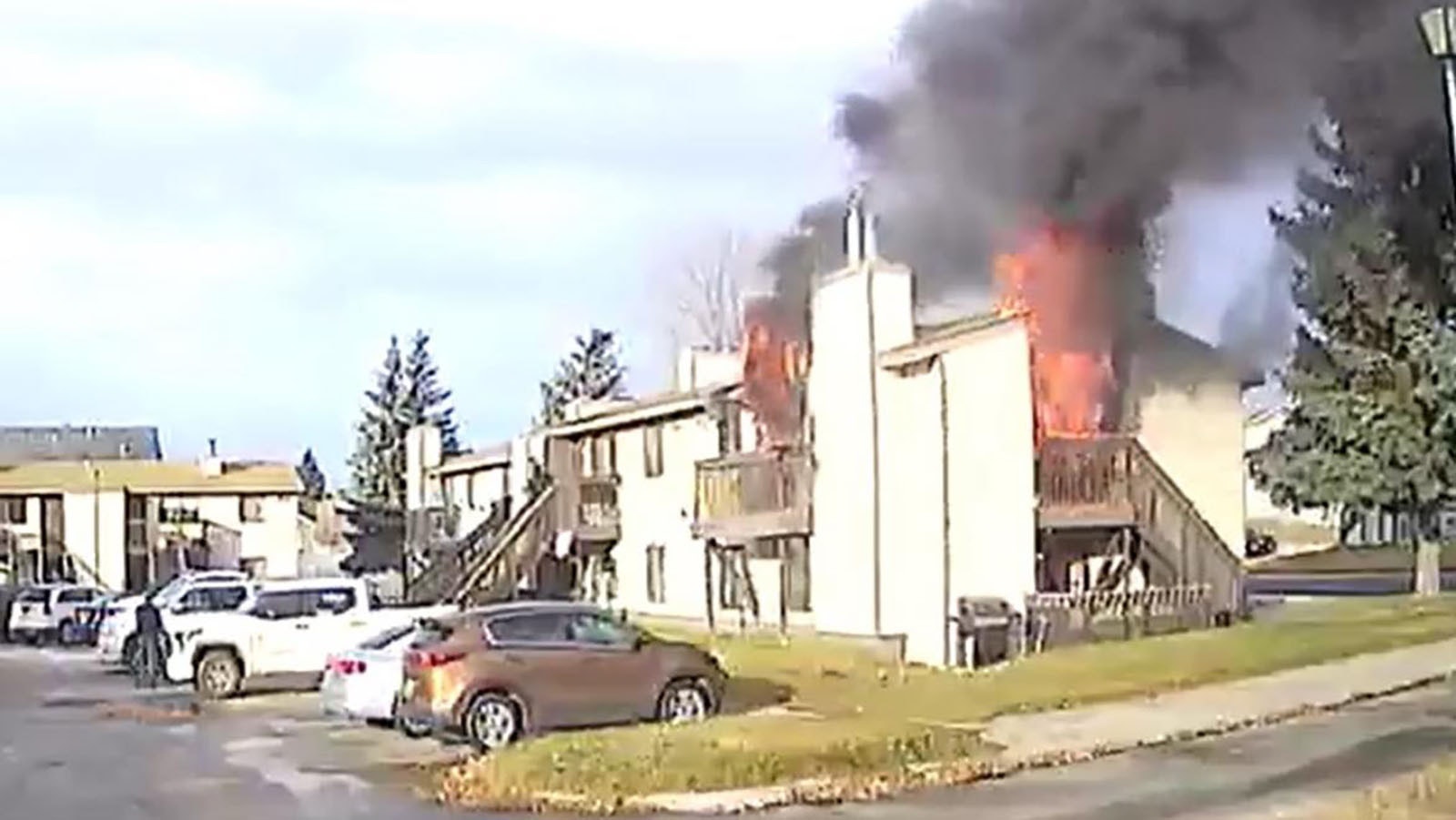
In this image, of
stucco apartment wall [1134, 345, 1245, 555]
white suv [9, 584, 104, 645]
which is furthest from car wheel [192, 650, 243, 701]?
white suv [9, 584, 104, 645]

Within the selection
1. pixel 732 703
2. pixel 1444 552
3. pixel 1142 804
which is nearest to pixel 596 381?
pixel 1444 552

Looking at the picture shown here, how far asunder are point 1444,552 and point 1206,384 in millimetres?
25205

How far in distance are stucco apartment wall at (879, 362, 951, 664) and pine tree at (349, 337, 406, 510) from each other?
4877 centimetres

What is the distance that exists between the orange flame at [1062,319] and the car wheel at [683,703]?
35.5ft

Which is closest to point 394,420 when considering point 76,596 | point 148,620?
point 76,596

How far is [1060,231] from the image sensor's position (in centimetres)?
3272

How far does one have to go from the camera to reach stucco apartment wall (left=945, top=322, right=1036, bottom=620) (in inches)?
1163

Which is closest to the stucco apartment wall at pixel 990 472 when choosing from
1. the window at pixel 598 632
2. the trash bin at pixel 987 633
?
the trash bin at pixel 987 633

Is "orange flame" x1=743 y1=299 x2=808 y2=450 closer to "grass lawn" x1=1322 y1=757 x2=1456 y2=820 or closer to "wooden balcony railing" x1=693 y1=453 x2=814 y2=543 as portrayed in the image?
"wooden balcony railing" x1=693 y1=453 x2=814 y2=543

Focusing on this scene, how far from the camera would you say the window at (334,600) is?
32375 mm

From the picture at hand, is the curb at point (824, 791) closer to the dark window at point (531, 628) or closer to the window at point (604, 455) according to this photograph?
the dark window at point (531, 628)

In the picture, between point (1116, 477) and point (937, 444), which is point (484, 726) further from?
point (1116, 477)

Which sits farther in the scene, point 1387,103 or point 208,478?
point 208,478

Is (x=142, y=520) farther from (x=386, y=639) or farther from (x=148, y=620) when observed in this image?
(x=386, y=639)
